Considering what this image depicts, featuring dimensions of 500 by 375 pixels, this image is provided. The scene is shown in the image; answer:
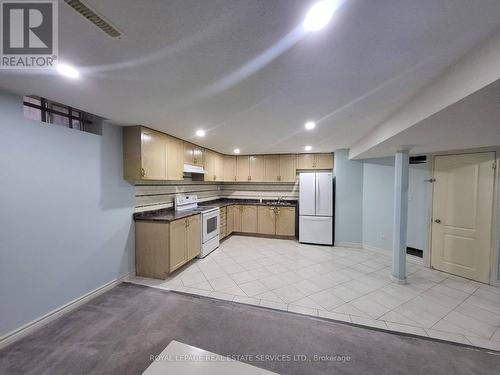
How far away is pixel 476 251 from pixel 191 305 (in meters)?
4.48

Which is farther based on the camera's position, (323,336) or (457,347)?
(323,336)

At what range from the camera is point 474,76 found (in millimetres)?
1215

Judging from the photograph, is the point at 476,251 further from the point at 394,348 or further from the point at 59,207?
the point at 59,207

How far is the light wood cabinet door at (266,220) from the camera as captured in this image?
5465 mm

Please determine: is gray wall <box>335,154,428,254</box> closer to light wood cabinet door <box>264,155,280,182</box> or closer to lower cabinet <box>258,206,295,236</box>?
lower cabinet <box>258,206,295,236</box>

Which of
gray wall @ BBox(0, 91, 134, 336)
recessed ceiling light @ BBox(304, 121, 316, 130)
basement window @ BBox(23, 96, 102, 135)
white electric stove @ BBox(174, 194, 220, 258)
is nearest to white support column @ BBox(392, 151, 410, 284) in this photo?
recessed ceiling light @ BBox(304, 121, 316, 130)

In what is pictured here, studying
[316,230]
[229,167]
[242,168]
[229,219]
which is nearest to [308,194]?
[316,230]

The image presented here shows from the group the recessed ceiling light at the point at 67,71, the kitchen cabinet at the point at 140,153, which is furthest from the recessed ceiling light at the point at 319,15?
the kitchen cabinet at the point at 140,153

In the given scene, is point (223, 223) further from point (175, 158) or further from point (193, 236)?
point (175, 158)

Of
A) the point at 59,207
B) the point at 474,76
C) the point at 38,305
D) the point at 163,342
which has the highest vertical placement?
the point at 474,76

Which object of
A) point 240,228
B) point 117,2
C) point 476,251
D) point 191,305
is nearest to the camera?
point 117,2

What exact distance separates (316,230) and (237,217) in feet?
7.26

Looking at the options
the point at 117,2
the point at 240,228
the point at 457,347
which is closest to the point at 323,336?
the point at 457,347

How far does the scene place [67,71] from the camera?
58.0 inches
